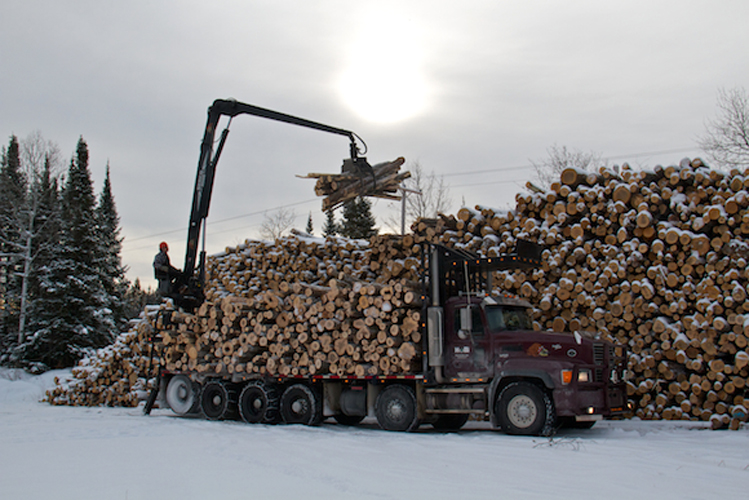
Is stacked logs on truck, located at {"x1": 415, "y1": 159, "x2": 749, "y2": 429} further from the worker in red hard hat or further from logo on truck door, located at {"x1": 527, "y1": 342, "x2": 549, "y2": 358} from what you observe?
the worker in red hard hat

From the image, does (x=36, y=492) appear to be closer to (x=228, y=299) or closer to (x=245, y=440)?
(x=245, y=440)

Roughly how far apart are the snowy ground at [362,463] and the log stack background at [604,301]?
1225mm

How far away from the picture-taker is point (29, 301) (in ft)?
105

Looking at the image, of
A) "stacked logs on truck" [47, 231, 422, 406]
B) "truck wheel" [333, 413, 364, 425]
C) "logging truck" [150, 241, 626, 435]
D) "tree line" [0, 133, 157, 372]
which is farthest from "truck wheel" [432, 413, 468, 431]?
"tree line" [0, 133, 157, 372]

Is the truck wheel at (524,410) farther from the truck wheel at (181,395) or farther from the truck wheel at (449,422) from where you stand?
the truck wheel at (181,395)

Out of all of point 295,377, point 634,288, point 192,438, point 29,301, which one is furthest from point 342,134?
point 29,301

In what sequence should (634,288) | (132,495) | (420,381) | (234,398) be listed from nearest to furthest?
1. (132,495)
2. (420,381)
3. (634,288)
4. (234,398)

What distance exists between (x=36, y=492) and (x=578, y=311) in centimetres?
1076

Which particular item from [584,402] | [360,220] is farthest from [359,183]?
[360,220]

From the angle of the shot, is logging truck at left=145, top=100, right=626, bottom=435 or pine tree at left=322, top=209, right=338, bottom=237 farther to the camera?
pine tree at left=322, top=209, right=338, bottom=237

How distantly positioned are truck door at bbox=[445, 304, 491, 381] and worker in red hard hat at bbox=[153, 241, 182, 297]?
6.49 m

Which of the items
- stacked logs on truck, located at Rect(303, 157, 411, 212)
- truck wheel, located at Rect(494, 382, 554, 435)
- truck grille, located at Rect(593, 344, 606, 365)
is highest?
stacked logs on truck, located at Rect(303, 157, 411, 212)

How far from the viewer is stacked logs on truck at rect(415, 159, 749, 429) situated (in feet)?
37.3

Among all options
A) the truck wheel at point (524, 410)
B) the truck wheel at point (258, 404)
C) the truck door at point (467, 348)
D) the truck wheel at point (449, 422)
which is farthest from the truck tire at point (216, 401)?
the truck wheel at point (524, 410)
